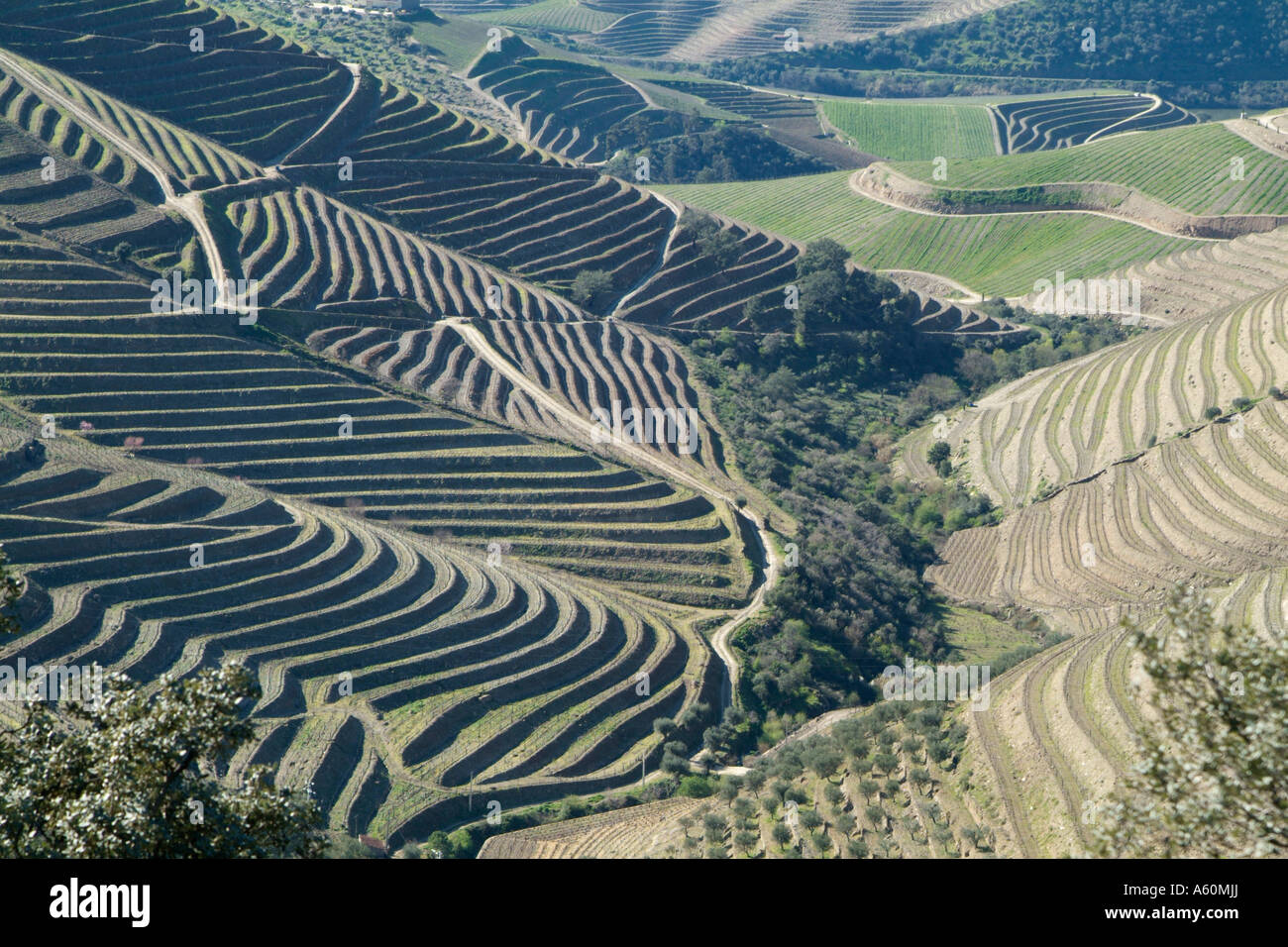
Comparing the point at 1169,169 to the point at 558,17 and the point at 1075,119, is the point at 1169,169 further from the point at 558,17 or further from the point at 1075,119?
the point at 558,17

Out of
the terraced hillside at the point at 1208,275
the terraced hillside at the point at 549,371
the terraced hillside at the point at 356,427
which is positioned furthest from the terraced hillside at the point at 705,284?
the terraced hillside at the point at 1208,275

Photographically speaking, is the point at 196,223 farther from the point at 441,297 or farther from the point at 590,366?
the point at 590,366

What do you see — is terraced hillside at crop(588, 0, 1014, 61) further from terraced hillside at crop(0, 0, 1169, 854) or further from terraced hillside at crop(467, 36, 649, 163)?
terraced hillside at crop(0, 0, 1169, 854)

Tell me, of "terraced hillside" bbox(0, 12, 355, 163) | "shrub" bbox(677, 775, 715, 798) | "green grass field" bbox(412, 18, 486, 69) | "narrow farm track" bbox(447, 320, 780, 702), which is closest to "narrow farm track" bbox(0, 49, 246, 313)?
"terraced hillside" bbox(0, 12, 355, 163)

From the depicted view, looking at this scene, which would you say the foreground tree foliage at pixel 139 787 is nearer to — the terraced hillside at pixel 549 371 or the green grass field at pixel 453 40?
the terraced hillside at pixel 549 371

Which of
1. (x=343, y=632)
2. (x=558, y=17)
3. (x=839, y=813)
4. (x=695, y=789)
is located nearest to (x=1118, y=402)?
(x=695, y=789)

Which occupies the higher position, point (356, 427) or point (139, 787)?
point (139, 787)
